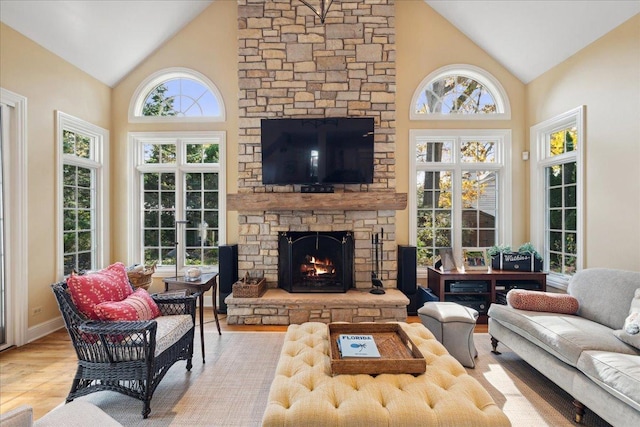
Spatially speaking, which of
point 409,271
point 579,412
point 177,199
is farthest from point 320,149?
point 579,412

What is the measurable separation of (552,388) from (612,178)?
2269 millimetres

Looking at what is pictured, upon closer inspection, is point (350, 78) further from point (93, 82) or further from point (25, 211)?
point (25, 211)

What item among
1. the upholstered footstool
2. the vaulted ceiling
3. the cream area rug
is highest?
the vaulted ceiling

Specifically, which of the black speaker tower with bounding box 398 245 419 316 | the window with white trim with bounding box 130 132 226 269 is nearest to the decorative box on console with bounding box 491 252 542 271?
the black speaker tower with bounding box 398 245 419 316

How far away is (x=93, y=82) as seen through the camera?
444 cm

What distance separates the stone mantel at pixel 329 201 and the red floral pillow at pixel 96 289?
185cm

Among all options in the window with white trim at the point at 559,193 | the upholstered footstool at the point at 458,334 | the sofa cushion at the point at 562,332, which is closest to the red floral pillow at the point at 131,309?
the upholstered footstool at the point at 458,334

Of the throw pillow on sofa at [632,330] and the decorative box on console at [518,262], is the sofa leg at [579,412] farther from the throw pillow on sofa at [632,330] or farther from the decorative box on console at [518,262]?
the decorative box on console at [518,262]

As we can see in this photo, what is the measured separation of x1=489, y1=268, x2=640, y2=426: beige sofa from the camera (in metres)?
1.81

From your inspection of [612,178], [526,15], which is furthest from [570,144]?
[526,15]

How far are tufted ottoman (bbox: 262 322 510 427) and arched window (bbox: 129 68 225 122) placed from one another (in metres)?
4.05

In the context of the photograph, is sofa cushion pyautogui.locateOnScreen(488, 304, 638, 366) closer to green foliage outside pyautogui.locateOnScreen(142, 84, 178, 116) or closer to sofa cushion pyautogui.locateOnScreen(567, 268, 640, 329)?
sofa cushion pyautogui.locateOnScreen(567, 268, 640, 329)

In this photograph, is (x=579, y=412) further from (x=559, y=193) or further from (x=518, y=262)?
(x=559, y=193)

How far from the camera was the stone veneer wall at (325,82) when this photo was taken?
4.33 m
